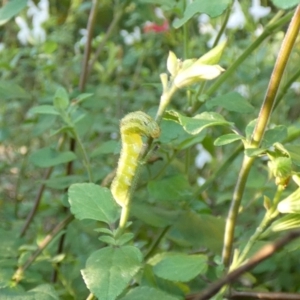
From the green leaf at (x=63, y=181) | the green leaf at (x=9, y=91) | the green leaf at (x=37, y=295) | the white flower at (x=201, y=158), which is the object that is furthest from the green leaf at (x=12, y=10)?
the white flower at (x=201, y=158)

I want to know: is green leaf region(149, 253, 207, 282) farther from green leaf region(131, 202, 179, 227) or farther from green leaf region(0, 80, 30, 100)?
green leaf region(0, 80, 30, 100)

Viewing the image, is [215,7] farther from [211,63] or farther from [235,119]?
[235,119]

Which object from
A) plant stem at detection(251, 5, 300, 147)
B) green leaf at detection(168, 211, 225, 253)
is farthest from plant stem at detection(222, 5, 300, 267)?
green leaf at detection(168, 211, 225, 253)

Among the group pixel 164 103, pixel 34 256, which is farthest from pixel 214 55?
pixel 34 256

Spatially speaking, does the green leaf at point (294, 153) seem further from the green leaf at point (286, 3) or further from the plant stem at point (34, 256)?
the plant stem at point (34, 256)

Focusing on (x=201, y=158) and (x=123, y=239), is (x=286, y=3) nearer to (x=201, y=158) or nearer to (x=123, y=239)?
(x=123, y=239)

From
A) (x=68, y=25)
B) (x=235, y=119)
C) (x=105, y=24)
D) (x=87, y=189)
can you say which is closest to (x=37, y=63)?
(x=68, y=25)
